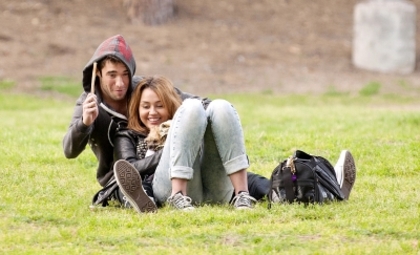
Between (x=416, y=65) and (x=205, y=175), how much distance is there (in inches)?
537

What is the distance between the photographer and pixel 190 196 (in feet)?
20.7

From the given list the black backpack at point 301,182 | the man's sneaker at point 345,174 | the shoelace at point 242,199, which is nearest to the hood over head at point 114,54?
the shoelace at point 242,199

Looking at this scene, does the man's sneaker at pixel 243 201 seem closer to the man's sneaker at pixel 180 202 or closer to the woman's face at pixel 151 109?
the man's sneaker at pixel 180 202

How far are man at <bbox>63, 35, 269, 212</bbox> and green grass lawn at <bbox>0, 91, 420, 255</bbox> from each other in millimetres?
205

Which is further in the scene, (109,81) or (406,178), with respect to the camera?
(406,178)

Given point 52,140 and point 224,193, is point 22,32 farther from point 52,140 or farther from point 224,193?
point 224,193

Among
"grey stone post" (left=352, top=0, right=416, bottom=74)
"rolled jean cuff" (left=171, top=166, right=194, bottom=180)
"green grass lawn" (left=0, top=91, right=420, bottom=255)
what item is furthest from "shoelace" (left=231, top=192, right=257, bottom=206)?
"grey stone post" (left=352, top=0, right=416, bottom=74)

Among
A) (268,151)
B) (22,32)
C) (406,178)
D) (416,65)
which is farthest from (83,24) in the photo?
(406,178)

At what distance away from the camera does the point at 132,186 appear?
5.92 metres

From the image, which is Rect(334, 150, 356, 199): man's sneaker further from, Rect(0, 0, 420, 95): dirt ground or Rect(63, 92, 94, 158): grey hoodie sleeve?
Rect(0, 0, 420, 95): dirt ground

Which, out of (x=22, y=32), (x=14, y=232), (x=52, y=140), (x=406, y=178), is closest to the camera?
(x=14, y=232)

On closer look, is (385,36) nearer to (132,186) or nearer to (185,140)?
(185,140)

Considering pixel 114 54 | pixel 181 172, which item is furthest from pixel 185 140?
pixel 114 54

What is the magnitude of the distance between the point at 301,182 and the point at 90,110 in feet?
4.62
